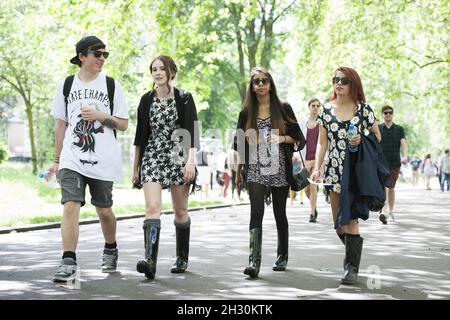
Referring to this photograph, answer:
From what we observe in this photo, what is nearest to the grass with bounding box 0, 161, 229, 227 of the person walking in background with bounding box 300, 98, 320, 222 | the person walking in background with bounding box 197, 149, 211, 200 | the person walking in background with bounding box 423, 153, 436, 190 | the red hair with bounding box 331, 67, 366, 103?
the person walking in background with bounding box 197, 149, 211, 200

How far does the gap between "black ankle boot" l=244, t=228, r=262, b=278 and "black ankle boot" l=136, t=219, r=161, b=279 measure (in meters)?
0.84

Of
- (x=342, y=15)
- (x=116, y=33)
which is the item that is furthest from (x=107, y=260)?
(x=342, y=15)

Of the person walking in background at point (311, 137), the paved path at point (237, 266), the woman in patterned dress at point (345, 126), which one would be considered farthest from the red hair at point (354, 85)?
the person walking in background at point (311, 137)

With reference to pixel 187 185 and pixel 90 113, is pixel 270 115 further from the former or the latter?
pixel 90 113

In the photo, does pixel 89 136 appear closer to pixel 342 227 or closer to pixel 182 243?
pixel 182 243

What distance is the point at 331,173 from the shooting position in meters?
7.08

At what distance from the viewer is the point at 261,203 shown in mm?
7512

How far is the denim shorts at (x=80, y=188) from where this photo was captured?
685 centimetres

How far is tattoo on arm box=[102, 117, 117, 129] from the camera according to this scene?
23.0 feet

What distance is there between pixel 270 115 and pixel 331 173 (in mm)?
891

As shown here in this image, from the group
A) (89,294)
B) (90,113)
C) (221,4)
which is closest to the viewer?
(89,294)

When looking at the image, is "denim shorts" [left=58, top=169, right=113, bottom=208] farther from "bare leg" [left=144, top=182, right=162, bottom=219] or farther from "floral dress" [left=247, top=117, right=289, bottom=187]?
"floral dress" [left=247, top=117, right=289, bottom=187]

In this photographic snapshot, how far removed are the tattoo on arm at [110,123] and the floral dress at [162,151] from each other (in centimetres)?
34
